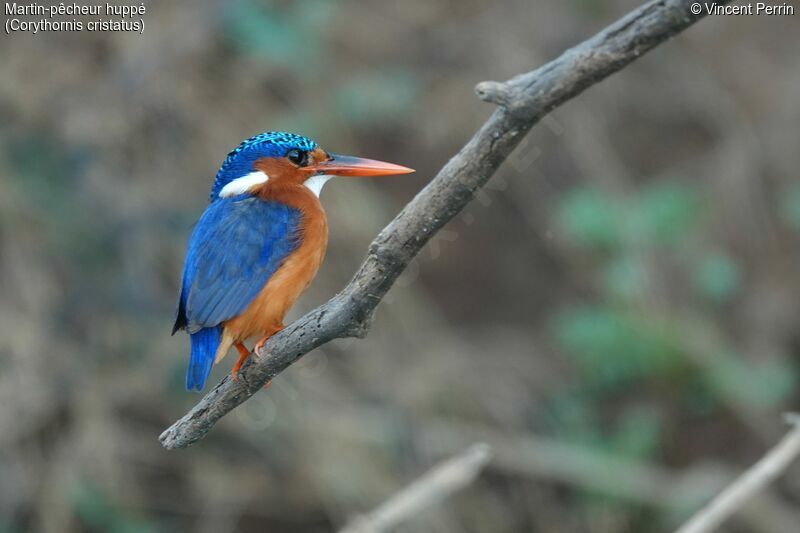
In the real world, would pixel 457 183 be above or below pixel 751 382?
above

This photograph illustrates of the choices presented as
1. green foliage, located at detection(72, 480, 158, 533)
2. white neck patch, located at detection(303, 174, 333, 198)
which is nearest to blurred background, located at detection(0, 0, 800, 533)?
green foliage, located at detection(72, 480, 158, 533)

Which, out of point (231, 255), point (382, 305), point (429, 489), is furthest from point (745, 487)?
point (382, 305)

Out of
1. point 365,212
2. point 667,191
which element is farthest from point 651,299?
point 365,212

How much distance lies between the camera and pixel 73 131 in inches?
171

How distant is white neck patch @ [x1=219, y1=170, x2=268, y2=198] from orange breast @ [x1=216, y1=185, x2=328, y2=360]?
27 millimetres

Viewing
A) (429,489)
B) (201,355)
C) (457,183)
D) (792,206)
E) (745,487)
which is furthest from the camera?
(792,206)

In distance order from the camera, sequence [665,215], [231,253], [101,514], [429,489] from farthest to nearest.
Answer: [665,215]
[101,514]
[429,489]
[231,253]

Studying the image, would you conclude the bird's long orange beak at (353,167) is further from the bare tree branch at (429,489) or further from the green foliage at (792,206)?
the green foliage at (792,206)

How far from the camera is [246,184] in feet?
7.05

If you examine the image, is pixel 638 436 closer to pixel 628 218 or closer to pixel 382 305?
pixel 628 218

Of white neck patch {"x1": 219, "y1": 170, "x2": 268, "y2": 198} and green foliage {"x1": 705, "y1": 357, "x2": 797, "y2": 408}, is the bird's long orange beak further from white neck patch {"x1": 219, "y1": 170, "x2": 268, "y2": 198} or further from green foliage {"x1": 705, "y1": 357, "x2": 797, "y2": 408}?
green foliage {"x1": 705, "y1": 357, "x2": 797, "y2": 408}

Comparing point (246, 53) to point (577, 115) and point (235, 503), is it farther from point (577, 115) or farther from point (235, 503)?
point (235, 503)

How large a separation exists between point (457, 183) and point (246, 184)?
0.79 metres

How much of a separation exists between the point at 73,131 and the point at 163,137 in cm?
40
